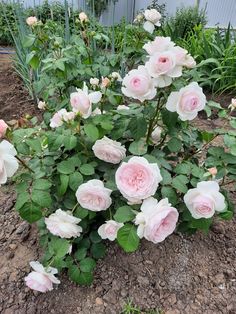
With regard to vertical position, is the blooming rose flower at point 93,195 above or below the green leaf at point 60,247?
above

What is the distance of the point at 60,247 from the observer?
114 cm

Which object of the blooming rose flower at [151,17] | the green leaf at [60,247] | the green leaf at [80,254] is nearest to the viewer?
the green leaf at [60,247]

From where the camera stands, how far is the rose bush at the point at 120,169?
37.9 inches

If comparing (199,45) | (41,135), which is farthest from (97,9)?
(41,135)

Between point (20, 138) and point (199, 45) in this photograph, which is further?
point (199, 45)

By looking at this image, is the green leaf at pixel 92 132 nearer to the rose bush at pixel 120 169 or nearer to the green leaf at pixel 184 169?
the rose bush at pixel 120 169

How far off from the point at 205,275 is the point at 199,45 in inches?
103

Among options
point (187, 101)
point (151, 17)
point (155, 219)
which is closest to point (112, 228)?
point (155, 219)

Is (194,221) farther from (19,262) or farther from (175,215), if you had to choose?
(19,262)

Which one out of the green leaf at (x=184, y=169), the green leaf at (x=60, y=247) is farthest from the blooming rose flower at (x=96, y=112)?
the green leaf at (x=60, y=247)

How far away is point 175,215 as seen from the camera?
3.18 ft

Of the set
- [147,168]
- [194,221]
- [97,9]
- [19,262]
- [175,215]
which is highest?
[147,168]

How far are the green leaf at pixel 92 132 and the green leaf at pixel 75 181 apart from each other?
0.13 metres

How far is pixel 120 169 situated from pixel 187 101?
0.28 meters
